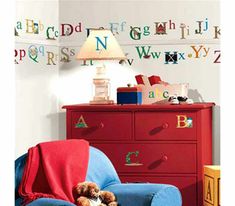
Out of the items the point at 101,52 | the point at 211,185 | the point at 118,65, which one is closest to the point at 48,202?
the point at 211,185

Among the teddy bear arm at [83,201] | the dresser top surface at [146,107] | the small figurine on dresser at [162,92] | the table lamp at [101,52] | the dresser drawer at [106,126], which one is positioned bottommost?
the teddy bear arm at [83,201]

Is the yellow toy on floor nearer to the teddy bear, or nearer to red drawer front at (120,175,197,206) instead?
red drawer front at (120,175,197,206)

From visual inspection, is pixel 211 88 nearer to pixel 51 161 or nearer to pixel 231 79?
pixel 51 161

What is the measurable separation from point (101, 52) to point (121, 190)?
5.20 ft

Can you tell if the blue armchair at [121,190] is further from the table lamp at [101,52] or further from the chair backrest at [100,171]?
the table lamp at [101,52]

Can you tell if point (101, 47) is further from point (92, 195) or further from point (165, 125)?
point (92, 195)

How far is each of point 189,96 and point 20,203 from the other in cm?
219

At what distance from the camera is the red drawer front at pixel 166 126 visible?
168 inches

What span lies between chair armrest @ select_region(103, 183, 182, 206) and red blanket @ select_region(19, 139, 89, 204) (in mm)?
226

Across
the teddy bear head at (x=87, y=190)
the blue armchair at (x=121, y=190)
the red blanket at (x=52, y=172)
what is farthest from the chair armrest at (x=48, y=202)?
the teddy bear head at (x=87, y=190)

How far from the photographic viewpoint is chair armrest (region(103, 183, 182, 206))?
296 centimetres

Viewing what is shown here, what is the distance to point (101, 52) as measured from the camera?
4.44 m

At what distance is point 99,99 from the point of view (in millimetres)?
4496

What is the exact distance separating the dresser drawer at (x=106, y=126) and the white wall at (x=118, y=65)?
0.44 meters
